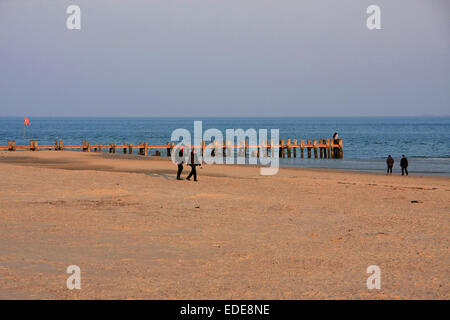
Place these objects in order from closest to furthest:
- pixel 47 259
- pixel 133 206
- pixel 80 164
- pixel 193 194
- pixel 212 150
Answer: pixel 47 259 < pixel 133 206 < pixel 193 194 < pixel 80 164 < pixel 212 150

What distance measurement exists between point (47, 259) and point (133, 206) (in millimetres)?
7296

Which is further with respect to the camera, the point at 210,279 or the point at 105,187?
the point at 105,187

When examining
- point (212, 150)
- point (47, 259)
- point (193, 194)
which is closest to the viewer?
point (47, 259)

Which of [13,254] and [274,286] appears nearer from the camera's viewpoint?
[274,286]

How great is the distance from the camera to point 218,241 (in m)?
12.8

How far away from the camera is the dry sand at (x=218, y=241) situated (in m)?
9.02

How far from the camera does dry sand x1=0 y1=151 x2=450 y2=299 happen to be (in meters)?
9.02

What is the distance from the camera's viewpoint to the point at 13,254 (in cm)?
1098

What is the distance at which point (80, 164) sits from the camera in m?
36.7

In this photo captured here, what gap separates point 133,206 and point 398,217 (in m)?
7.73
